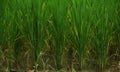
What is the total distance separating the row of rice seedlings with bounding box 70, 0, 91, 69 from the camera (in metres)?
2.43

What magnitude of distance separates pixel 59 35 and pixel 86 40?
9.3 inches

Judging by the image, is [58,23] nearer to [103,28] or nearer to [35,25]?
[35,25]

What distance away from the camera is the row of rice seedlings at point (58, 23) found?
244 cm

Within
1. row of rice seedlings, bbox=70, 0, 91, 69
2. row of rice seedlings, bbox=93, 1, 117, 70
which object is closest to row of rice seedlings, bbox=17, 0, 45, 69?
row of rice seedlings, bbox=70, 0, 91, 69

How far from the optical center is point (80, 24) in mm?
2434

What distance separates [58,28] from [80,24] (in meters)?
0.19

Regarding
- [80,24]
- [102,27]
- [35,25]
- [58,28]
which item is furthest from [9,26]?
[102,27]

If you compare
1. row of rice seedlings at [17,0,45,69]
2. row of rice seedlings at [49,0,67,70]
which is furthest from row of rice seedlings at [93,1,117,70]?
row of rice seedlings at [17,0,45,69]

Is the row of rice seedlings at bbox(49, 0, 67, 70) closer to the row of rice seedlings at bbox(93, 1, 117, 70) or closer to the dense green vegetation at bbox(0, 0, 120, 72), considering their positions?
the dense green vegetation at bbox(0, 0, 120, 72)

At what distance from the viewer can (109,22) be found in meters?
2.51

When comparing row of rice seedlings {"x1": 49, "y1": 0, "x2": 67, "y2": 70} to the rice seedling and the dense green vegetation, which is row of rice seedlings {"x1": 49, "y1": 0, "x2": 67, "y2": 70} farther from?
the rice seedling

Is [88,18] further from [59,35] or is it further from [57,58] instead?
[57,58]

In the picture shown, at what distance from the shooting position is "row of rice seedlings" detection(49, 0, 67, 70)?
2.44 meters

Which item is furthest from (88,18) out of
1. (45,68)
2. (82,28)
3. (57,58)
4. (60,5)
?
Result: (45,68)
